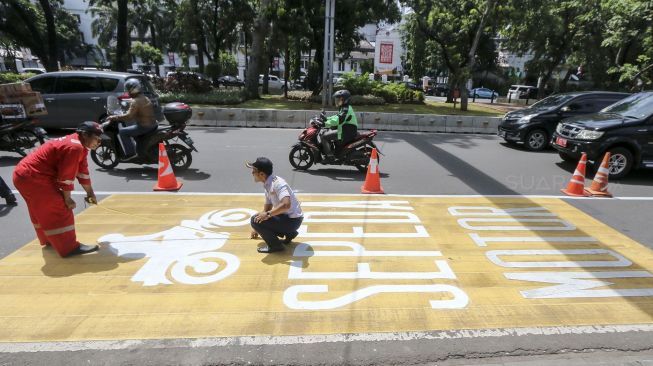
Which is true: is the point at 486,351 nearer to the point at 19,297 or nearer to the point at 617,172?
the point at 19,297

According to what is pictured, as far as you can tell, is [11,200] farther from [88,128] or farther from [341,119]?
[341,119]

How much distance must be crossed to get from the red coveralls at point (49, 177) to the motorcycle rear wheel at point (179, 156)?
12.9ft

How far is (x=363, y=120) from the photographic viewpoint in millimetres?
15492

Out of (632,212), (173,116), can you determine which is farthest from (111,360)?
(632,212)

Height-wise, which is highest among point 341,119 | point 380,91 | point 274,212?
point 380,91

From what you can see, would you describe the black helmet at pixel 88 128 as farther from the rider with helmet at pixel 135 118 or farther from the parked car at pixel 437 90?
the parked car at pixel 437 90

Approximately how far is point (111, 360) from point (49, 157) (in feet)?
7.47

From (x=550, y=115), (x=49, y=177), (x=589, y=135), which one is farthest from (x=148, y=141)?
(x=550, y=115)

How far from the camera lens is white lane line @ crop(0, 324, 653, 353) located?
10.1 feet

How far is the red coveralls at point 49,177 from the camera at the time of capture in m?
4.09

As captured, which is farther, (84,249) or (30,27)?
(30,27)

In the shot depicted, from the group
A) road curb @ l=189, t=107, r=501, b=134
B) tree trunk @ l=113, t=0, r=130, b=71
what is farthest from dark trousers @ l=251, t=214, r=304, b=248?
tree trunk @ l=113, t=0, r=130, b=71

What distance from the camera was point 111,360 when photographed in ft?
Result: 9.73

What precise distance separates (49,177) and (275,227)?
2325 millimetres
